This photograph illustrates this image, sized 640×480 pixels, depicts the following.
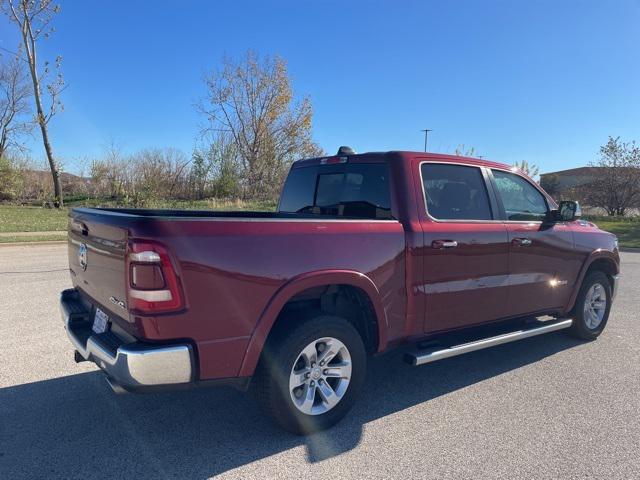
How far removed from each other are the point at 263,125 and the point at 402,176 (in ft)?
111

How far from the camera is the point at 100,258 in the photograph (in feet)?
9.72

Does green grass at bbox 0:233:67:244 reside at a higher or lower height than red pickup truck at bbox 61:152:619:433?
lower

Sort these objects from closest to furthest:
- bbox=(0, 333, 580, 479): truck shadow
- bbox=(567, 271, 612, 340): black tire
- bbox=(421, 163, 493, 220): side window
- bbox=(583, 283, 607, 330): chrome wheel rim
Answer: bbox=(0, 333, 580, 479): truck shadow, bbox=(421, 163, 493, 220): side window, bbox=(567, 271, 612, 340): black tire, bbox=(583, 283, 607, 330): chrome wheel rim

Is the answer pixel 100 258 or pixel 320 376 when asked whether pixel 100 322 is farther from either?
pixel 320 376

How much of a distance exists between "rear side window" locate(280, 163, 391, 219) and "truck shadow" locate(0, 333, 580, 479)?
1.56 meters

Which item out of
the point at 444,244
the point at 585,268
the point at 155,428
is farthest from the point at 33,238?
the point at 585,268

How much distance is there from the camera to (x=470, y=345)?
149 inches

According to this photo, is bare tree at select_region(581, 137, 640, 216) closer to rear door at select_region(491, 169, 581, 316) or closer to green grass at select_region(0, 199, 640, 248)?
green grass at select_region(0, 199, 640, 248)

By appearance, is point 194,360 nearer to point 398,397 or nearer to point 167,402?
point 167,402

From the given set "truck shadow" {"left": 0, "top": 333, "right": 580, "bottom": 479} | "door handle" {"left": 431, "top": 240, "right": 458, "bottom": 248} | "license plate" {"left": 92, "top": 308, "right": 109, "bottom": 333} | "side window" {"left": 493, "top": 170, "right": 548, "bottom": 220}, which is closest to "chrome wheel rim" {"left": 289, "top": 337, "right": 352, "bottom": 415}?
"truck shadow" {"left": 0, "top": 333, "right": 580, "bottom": 479}

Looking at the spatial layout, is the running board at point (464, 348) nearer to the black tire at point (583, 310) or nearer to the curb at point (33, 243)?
the black tire at point (583, 310)

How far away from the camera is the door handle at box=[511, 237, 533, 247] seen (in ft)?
13.9

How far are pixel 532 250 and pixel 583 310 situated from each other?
143 cm

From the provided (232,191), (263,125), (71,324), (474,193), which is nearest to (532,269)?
(474,193)
